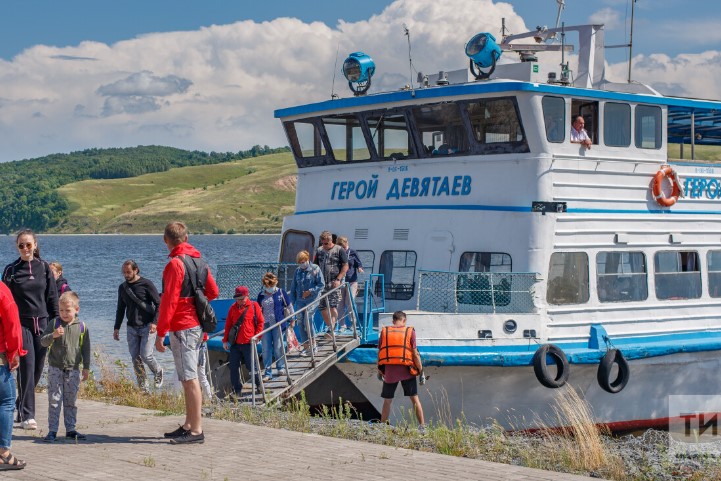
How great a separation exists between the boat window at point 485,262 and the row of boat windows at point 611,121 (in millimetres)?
1699

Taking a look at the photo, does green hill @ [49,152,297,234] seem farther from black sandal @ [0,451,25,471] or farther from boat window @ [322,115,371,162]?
black sandal @ [0,451,25,471]

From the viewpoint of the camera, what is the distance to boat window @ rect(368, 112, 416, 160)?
1516 centimetres

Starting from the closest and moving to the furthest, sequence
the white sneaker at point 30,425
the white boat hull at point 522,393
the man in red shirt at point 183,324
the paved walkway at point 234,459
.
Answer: the paved walkway at point 234,459
the man in red shirt at point 183,324
the white sneaker at point 30,425
the white boat hull at point 522,393

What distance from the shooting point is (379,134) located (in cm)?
1548

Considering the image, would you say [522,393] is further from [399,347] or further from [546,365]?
[399,347]

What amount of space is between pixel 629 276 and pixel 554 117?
264 centimetres

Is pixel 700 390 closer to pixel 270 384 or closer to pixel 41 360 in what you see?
pixel 270 384

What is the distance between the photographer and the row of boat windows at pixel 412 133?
14.1 metres

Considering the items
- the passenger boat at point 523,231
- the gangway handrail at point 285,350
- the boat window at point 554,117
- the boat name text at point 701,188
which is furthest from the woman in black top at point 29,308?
the boat name text at point 701,188

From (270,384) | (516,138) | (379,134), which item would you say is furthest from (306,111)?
(270,384)

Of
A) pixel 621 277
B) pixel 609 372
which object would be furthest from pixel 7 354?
pixel 621 277

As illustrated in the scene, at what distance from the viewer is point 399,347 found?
1187 cm

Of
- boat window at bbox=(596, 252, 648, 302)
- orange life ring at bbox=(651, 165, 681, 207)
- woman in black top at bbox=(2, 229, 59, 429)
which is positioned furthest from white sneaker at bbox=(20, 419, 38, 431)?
orange life ring at bbox=(651, 165, 681, 207)

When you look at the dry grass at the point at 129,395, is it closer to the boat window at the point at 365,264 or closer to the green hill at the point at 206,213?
the boat window at the point at 365,264
